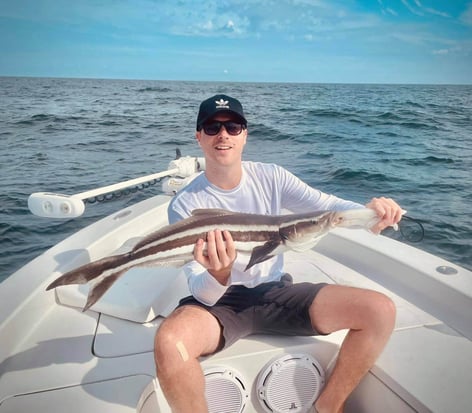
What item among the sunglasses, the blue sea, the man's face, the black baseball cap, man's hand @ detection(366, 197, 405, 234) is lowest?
the blue sea

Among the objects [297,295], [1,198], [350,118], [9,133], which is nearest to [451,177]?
[297,295]

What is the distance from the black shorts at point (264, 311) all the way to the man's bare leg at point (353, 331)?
13 centimetres

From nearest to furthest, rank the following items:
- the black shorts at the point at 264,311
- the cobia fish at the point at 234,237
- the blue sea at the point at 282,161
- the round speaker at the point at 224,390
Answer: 1. the cobia fish at the point at 234,237
2. the round speaker at the point at 224,390
3. the black shorts at the point at 264,311
4. the blue sea at the point at 282,161

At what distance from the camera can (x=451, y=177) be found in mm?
12883

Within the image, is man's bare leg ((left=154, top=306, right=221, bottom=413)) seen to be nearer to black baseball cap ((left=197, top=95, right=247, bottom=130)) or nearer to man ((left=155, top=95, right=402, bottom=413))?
man ((left=155, top=95, right=402, bottom=413))

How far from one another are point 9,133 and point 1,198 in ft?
44.8

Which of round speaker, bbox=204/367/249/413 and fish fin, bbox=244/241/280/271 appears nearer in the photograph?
fish fin, bbox=244/241/280/271

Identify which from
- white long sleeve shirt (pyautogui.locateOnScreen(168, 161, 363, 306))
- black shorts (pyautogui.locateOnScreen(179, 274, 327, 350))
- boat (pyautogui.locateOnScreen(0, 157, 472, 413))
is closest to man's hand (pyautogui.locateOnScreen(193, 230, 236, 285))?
white long sleeve shirt (pyautogui.locateOnScreen(168, 161, 363, 306))

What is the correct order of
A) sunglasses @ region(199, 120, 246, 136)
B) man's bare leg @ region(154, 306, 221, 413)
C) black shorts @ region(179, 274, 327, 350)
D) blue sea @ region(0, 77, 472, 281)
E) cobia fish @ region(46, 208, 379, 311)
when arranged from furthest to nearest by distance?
blue sea @ region(0, 77, 472, 281) → sunglasses @ region(199, 120, 246, 136) → black shorts @ region(179, 274, 327, 350) → cobia fish @ region(46, 208, 379, 311) → man's bare leg @ region(154, 306, 221, 413)

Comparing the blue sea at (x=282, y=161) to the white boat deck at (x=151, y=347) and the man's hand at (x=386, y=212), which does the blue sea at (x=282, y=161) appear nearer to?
the white boat deck at (x=151, y=347)

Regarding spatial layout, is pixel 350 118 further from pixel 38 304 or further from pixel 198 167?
pixel 38 304

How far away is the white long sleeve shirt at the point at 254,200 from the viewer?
3.08 metres

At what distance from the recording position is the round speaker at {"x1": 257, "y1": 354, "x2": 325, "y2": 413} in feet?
9.18

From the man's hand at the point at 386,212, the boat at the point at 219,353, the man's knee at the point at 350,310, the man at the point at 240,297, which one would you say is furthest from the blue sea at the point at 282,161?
the man's hand at the point at 386,212
